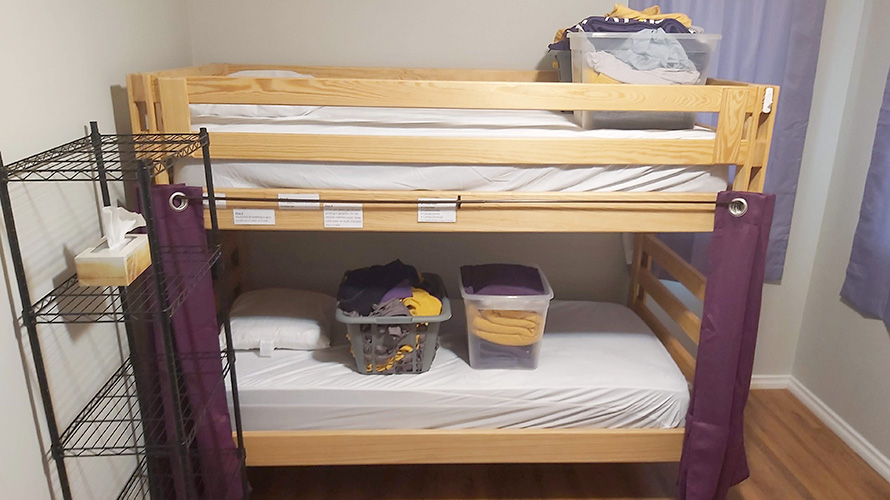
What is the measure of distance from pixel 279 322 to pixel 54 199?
2.74ft

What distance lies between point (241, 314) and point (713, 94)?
5.40ft

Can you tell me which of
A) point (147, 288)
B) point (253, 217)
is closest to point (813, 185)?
point (253, 217)

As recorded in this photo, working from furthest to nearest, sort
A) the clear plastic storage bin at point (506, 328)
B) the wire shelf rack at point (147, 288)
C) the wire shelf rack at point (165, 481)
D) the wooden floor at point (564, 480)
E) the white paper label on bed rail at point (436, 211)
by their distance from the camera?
the wooden floor at point (564, 480) < the clear plastic storage bin at point (506, 328) < the wire shelf rack at point (165, 481) < the white paper label on bed rail at point (436, 211) < the wire shelf rack at point (147, 288)

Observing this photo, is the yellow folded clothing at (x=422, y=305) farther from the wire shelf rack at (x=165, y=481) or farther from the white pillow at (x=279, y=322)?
the wire shelf rack at (x=165, y=481)

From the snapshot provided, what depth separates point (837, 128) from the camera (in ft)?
8.33

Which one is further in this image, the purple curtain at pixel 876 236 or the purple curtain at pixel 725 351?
the purple curtain at pixel 876 236

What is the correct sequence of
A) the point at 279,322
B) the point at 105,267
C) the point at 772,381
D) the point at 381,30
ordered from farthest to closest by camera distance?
the point at 772,381 < the point at 381,30 < the point at 279,322 < the point at 105,267

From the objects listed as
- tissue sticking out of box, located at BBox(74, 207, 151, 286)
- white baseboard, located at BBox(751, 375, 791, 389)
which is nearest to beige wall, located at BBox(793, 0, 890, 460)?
white baseboard, located at BBox(751, 375, 791, 389)

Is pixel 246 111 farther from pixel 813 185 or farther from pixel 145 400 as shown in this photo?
pixel 813 185

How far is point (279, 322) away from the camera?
2125mm

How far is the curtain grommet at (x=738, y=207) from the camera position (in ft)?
5.74

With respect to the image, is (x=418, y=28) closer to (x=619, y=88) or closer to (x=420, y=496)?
(x=619, y=88)

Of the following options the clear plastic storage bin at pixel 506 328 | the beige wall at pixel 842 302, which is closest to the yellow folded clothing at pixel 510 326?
the clear plastic storage bin at pixel 506 328

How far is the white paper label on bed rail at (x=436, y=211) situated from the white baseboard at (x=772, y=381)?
76.6 inches
